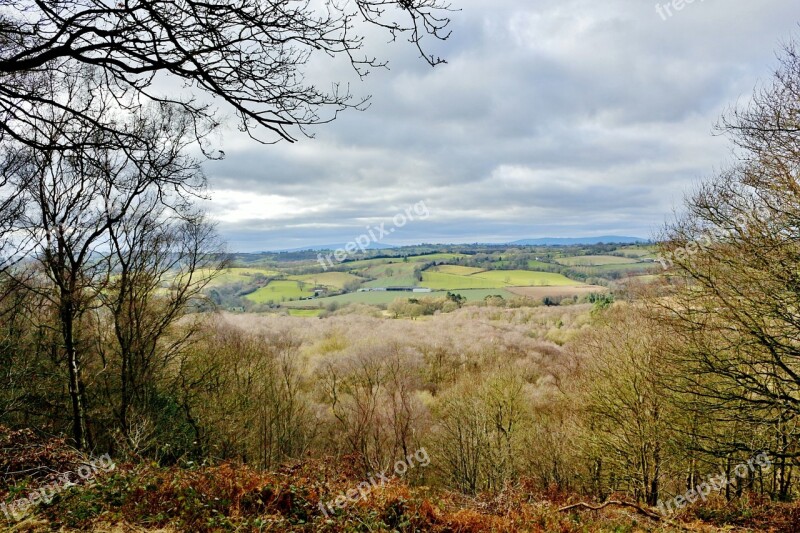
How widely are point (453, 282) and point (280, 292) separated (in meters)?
35.8

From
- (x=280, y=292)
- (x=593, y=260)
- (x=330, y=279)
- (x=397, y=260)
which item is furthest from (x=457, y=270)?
(x=280, y=292)

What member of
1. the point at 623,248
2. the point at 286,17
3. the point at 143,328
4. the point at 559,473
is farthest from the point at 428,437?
the point at 623,248

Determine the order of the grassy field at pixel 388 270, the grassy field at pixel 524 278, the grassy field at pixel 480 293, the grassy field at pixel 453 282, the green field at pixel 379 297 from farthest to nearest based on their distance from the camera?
the grassy field at pixel 453 282, the grassy field at pixel 524 278, the grassy field at pixel 388 270, the grassy field at pixel 480 293, the green field at pixel 379 297

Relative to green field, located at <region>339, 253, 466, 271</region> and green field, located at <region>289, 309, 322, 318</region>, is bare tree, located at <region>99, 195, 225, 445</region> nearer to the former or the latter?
green field, located at <region>289, 309, 322, 318</region>

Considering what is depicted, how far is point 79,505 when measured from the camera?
4191 mm

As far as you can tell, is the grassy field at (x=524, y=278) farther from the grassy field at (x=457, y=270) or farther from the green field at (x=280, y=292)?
the green field at (x=280, y=292)

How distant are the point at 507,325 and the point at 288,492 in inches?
1957

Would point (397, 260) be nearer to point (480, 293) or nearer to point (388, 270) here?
point (388, 270)

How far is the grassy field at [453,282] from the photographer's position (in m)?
77.4

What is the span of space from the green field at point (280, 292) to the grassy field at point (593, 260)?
54.8m

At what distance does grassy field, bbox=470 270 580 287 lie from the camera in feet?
253

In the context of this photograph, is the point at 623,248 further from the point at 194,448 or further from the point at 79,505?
the point at 79,505

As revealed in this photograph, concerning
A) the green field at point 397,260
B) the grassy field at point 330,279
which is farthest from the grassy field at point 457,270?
the grassy field at point 330,279

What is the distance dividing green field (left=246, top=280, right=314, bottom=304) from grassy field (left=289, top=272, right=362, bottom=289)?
153cm
